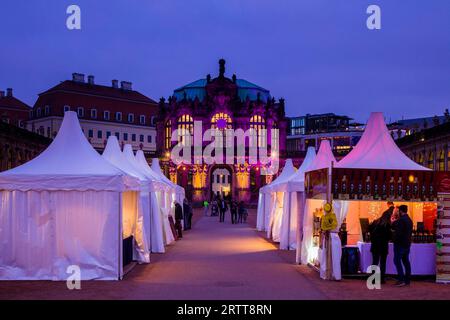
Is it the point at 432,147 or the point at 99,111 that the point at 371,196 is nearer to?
the point at 432,147

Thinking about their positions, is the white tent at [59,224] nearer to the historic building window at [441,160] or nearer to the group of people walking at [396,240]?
the group of people walking at [396,240]

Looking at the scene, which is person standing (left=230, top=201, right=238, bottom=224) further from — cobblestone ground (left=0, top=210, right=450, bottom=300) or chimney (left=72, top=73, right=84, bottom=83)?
chimney (left=72, top=73, right=84, bottom=83)

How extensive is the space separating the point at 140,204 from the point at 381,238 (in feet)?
29.0

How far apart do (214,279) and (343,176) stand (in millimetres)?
4491

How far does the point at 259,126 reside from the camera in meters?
97.9

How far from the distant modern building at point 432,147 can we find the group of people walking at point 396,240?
3685 cm

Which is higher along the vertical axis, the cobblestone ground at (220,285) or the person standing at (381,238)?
the person standing at (381,238)

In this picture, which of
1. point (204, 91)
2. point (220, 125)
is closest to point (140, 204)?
point (220, 125)

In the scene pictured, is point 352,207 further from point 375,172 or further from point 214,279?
point 214,279

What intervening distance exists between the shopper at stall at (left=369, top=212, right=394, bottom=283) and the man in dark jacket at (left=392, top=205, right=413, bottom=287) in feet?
1.02

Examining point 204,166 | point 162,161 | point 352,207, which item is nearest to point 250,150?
point 204,166

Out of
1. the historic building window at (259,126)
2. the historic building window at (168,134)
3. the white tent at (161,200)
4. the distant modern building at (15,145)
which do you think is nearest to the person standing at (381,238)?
the white tent at (161,200)

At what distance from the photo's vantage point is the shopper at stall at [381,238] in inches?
669

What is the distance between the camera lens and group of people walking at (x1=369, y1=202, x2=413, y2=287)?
653 inches
